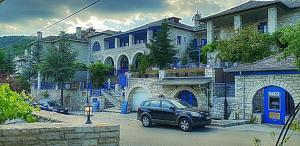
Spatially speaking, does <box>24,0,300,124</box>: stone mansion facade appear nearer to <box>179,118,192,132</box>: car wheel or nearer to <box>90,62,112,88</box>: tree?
<box>90,62,112,88</box>: tree

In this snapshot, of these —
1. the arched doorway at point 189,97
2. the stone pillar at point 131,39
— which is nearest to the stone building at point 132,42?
the stone pillar at point 131,39

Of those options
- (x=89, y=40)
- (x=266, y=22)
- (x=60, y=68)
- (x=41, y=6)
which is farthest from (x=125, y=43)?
(x=41, y=6)

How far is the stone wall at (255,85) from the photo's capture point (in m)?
18.7

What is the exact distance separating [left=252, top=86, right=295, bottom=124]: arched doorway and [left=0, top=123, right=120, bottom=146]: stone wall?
46.6ft

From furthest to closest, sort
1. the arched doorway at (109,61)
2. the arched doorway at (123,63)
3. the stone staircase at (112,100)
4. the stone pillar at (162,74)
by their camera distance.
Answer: the arched doorway at (109,61)
the arched doorway at (123,63)
the stone staircase at (112,100)
the stone pillar at (162,74)

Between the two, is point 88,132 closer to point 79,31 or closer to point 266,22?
point 266,22

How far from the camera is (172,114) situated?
696 inches

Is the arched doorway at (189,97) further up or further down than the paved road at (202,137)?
further up

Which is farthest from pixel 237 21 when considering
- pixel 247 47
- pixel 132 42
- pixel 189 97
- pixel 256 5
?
pixel 132 42

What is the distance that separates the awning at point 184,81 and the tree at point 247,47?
4.70 metres

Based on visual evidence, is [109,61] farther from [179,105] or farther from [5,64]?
[179,105]

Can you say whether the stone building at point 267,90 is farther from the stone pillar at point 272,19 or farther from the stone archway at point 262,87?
the stone pillar at point 272,19

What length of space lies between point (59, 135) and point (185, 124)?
35.2 ft

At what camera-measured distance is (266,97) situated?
20.0 metres
